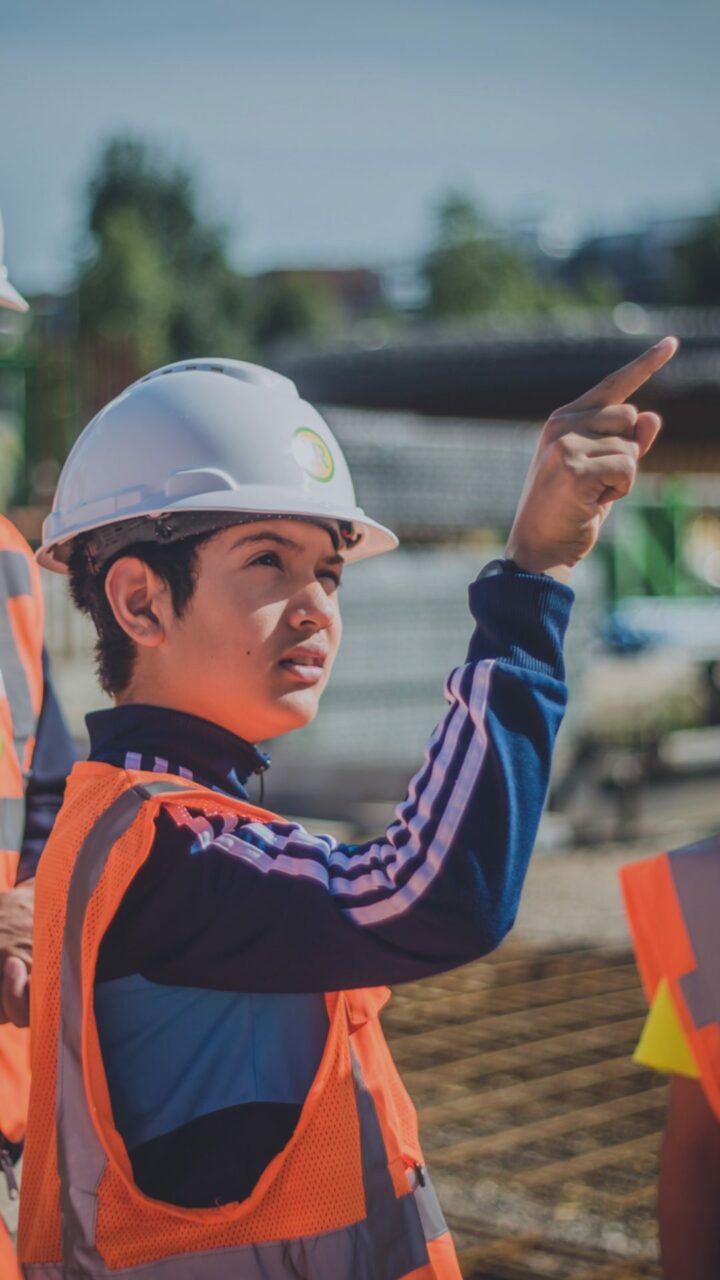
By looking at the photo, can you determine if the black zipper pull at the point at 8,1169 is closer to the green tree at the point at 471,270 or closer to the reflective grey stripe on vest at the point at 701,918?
the reflective grey stripe on vest at the point at 701,918

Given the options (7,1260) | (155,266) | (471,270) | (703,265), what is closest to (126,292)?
(155,266)

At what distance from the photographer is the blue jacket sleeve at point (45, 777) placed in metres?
1.93

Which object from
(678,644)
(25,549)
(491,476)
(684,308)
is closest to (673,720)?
(678,644)

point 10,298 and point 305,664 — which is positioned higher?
point 10,298

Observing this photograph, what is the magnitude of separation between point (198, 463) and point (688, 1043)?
808mm

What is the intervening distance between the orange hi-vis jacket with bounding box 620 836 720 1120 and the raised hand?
582mm

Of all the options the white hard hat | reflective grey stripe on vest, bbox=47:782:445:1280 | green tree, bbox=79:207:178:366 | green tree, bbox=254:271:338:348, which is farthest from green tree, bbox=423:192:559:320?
reflective grey stripe on vest, bbox=47:782:445:1280

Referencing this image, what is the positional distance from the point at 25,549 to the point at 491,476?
19.7 ft

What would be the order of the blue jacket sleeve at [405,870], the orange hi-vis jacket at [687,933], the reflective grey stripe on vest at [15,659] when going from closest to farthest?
the blue jacket sleeve at [405,870] < the orange hi-vis jacket at [687,933] < the reflective grey stripe on vest at [15,659]

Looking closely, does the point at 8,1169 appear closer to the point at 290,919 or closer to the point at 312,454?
the point at 290,919

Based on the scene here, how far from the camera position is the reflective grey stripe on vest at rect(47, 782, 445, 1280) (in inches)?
45.5

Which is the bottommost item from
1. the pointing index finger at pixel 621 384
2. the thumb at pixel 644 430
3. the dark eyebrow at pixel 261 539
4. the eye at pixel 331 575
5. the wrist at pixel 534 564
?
the eye at pixel 331 575

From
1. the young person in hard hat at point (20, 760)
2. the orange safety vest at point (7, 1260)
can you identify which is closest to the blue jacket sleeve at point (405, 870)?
the orange safety vest at point (7, 1260)

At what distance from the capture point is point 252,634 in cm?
125
